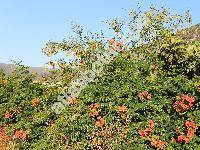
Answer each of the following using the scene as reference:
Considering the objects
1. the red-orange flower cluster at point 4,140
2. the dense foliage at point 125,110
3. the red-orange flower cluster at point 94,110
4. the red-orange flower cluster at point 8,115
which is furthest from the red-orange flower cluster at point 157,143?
the red-orange flower cluster at point 8,115

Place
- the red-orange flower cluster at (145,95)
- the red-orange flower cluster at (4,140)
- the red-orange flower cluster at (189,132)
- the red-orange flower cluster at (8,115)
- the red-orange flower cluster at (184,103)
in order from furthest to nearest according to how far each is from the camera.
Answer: the red-orange flower cluster at (8,115), the red-orange flower cluster at (4,140), the red-orange flower cluster at (145,95), the red-orange flower cluster at (184,103), the red-orange flower cluster at (189,132)

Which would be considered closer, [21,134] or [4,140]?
[21,134]

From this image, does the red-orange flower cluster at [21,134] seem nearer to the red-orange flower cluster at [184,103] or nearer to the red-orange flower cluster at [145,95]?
the red-orange flower cluster at [145,95]

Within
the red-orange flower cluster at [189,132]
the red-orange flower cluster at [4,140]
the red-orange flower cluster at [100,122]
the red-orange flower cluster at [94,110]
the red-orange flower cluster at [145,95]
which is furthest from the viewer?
the red-orange flower cluster at [4,140]

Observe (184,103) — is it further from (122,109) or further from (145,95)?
(122,109)

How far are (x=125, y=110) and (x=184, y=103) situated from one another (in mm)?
1623

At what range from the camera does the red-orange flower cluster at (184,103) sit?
427 inches

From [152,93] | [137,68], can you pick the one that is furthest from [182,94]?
[137,68]

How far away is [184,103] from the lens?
10.9 metres

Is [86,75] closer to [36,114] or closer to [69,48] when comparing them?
[36,114]

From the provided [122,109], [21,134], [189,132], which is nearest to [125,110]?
[122,109]

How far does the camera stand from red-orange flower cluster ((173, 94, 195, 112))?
1084cm

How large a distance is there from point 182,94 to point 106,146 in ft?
8.01

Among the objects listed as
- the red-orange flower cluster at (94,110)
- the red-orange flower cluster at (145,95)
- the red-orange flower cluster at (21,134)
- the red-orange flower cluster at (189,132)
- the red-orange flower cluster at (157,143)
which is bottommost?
the red-orange flower cluster at (21,134)
